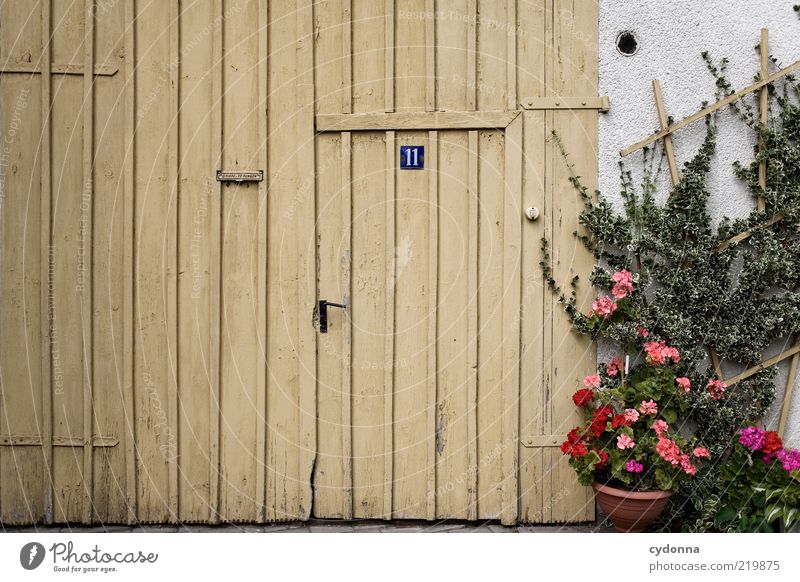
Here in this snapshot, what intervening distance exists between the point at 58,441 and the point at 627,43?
3.61 m

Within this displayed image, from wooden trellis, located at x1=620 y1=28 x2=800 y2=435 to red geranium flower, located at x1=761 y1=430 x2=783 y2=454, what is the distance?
18cm

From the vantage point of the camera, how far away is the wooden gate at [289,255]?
12.6ft

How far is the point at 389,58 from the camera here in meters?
3.83

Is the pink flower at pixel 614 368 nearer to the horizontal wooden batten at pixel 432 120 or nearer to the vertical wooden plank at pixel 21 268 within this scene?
the horizontal wooden batten at pixel 432 120

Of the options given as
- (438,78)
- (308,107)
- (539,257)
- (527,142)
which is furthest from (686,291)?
(308,107)

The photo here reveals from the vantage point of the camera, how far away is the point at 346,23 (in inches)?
151

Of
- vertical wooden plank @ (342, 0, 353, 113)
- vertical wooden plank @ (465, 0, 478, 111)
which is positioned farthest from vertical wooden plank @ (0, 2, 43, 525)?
vertical wooden plank @ (465, 0, 478, 111)

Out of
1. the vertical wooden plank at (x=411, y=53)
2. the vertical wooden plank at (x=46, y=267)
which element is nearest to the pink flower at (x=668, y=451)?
the vertical wooden plank at (x=411, y=53)

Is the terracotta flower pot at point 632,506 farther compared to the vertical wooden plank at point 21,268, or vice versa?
the vertical wooden plank at point 21,268

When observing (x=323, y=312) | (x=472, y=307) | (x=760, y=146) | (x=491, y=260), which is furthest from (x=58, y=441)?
(x=760, y=146)

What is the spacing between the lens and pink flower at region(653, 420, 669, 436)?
3490 mm

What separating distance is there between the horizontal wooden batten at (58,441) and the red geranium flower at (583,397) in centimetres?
238

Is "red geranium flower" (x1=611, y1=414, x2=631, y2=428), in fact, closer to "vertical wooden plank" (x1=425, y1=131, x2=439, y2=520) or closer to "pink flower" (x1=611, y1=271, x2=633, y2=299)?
"pink flower" (x1=611, y1=271, x2=633, y2=299)
